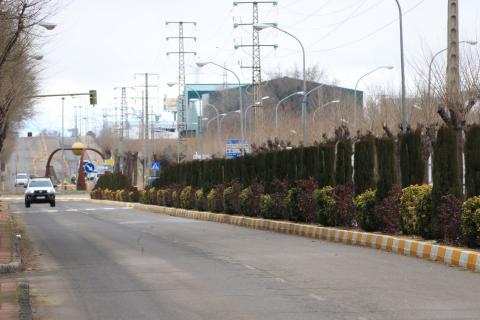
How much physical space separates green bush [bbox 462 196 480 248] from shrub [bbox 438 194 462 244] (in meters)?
0.51

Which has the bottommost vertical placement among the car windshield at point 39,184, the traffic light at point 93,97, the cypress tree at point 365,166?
the car windshield at point 39,184

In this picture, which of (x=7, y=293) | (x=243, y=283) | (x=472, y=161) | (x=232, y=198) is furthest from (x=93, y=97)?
(x=7, y=293)

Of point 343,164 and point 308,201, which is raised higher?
point 343,164

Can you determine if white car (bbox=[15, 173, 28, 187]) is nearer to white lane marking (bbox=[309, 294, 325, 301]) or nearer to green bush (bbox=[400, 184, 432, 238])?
green bush (bbox=[400, 184, 432, 238])

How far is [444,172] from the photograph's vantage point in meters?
20.9

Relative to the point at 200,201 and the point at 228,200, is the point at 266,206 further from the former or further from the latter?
the point at 200,201

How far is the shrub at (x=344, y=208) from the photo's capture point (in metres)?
27.3

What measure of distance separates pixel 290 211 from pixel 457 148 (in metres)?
11.6

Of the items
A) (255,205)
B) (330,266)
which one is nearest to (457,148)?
(330,266)

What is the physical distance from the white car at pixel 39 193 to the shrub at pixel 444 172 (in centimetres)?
4580

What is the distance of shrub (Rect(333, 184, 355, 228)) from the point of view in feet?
89.6

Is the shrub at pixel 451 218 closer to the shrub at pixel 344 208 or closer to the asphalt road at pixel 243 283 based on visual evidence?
the asphalt road at pixel 243 283

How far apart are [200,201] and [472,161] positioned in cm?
2875

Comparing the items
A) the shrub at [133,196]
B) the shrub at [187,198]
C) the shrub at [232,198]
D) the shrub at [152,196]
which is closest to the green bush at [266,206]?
the shrub at [232,198]
